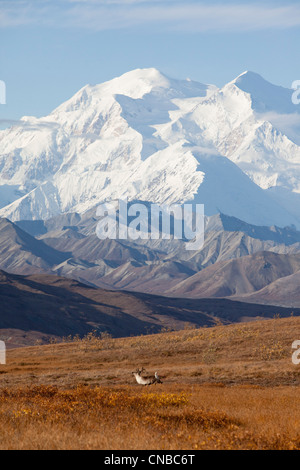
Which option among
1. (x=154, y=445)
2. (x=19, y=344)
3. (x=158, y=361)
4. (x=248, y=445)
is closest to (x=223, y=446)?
(x=248, y=445)

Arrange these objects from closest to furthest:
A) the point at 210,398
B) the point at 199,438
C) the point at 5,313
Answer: the point at 199,438
the point at 210,398
the point at 5,313

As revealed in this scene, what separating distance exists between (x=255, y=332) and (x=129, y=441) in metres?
45.7

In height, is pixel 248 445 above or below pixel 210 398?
below

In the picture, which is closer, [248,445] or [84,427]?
[248,445]

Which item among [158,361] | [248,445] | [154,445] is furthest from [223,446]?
[158,361]

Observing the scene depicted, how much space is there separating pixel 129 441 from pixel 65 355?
48.7 meters

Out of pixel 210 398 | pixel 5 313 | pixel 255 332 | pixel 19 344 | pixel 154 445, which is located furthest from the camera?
pixel 5 313

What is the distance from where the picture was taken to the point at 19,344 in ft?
521

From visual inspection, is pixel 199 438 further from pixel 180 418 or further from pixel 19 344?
pixel 19 344

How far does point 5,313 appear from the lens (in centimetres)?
19450

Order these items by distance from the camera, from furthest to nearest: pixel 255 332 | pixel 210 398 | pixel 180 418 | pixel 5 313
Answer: pixel 5 313, pixel 255 332, pixel 210 398, pixel 180 418

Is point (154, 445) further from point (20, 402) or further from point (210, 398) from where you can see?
point (210, 398)

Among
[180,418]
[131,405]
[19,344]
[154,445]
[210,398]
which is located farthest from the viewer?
[19,344]

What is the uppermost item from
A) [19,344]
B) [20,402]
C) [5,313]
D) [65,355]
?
[5,313]
